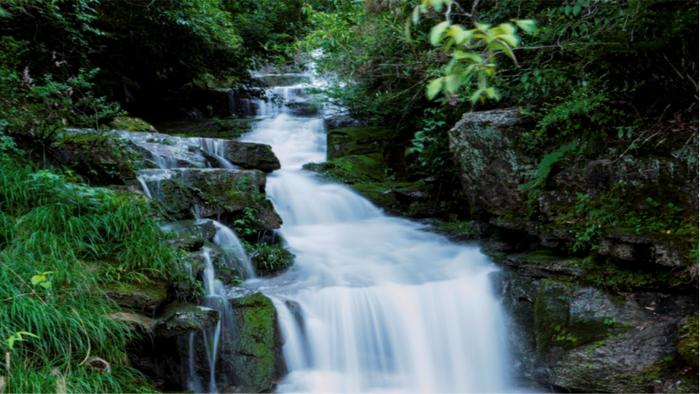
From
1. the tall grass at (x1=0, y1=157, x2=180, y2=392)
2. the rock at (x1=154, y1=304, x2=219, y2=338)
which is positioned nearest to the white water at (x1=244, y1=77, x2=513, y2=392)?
the rock at (x1=154, y1=304, x2=219, y2=338)

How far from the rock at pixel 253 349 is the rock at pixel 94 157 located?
8.07ft

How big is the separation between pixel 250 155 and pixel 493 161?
4.25m

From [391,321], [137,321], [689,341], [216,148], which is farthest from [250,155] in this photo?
[689,341]

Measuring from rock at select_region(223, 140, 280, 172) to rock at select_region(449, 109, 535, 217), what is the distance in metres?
3.60

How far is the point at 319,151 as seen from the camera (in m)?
10.9

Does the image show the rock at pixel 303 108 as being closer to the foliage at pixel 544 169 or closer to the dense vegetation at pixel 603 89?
the dense vegetation at pixel 603 89

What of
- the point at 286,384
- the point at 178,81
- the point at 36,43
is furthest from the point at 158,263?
the point at 178,81

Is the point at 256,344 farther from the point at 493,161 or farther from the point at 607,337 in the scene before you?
the point at 493,161

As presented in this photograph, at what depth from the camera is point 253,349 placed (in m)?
4.45

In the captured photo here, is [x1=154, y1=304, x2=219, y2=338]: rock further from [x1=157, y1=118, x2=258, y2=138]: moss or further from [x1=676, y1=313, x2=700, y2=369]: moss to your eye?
[x1=157, y1=118, x2=258, y2=138]: moss

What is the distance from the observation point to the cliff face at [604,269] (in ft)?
13.4

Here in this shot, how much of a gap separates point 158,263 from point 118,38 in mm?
7225

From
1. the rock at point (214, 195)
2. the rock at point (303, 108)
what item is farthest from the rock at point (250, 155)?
the rock at point (303, 108)

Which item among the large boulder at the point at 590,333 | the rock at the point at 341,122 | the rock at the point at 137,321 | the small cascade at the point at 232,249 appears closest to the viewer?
the rock at the point at 137,321
